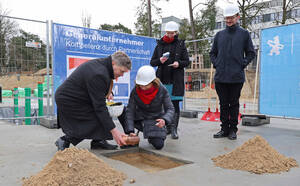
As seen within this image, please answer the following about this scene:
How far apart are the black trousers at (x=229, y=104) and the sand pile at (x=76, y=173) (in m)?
2.30

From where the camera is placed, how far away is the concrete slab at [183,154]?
215cm

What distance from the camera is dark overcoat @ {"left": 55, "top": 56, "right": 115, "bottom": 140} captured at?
8.45 ft

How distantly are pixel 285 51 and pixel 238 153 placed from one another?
359 centimetres

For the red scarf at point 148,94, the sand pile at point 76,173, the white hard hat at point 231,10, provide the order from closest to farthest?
1. the sand pile at point 76,173
2. the red scarf at point 148,94
3. the white hard hat at point 231,10

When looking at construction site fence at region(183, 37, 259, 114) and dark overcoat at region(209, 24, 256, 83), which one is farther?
construction site fence at region(183, 37, 259, 114)

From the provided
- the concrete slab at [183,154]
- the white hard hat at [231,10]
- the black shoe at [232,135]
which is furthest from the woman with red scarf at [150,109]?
the white hard hat at [231,10]

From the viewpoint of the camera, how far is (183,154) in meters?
3.01

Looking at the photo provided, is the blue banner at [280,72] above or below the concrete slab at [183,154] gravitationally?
above

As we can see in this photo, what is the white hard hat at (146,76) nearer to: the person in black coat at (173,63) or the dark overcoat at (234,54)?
the person in black coat at (173,63)

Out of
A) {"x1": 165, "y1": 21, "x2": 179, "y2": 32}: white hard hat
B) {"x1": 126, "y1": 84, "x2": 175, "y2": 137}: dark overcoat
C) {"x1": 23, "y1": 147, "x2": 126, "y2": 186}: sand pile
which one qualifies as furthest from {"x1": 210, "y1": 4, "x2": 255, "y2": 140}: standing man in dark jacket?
{"x1": 23, "y1": 147, "x2": 126, "y2": 186}: sand pile

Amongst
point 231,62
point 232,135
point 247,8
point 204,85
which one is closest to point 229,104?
point 232,135

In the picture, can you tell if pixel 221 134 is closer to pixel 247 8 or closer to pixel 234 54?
pixel 234 54

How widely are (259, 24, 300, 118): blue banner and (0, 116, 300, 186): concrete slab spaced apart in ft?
2.47

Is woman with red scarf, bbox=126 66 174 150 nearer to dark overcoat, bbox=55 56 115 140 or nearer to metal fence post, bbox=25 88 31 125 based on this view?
dark overcoat, bbox=55 56 115 140
